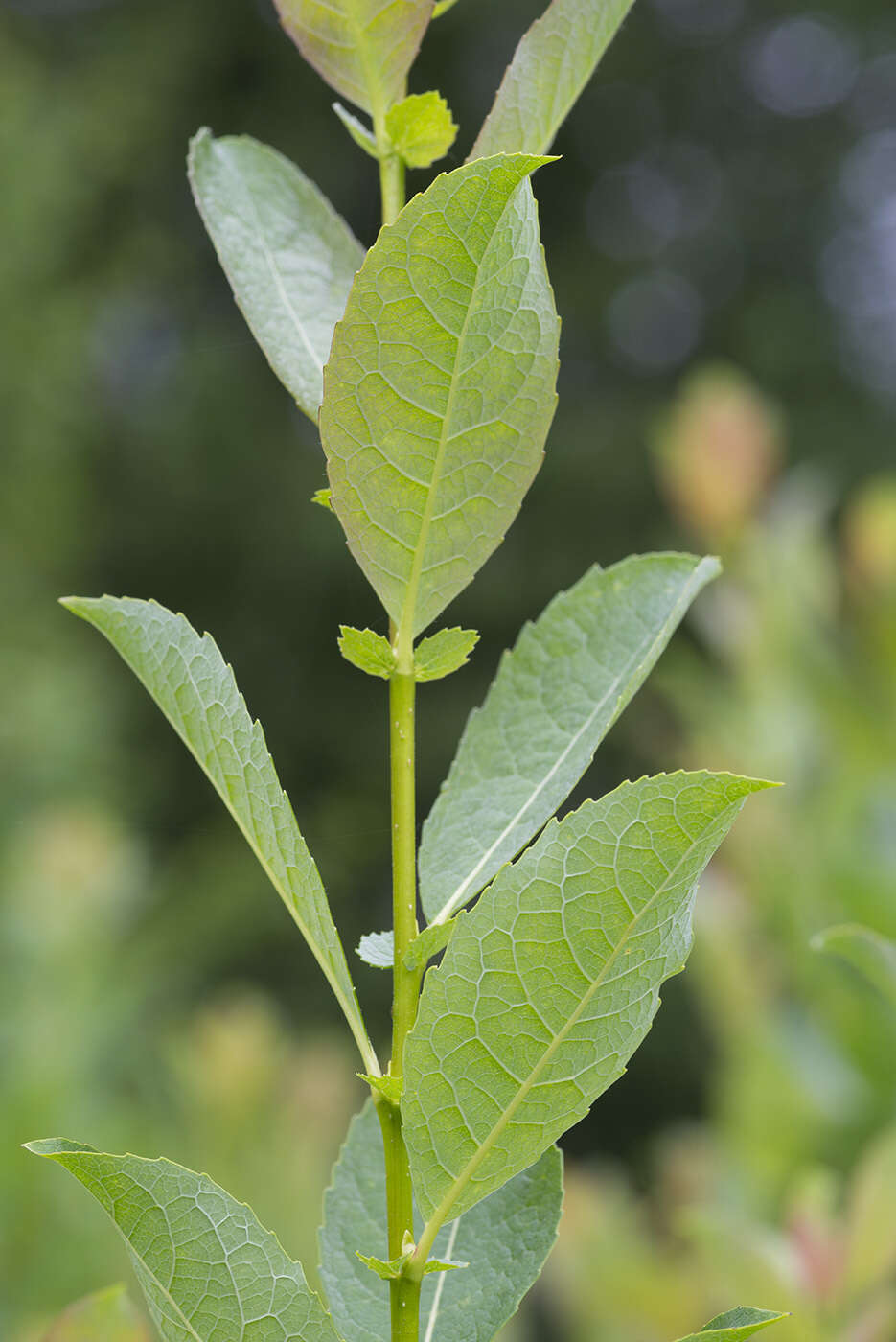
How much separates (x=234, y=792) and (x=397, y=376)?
0.12 meters

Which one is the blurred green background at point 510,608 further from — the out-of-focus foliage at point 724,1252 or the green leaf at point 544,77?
the green leaf at point 544,77

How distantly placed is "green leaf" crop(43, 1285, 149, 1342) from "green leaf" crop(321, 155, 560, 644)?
26 cm

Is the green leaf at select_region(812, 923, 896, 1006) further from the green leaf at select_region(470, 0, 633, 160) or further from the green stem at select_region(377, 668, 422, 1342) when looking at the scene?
the green leaf at select_region(470, 0, 633, 160)

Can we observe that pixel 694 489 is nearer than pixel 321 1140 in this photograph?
Yes

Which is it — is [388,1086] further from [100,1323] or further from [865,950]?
[865,950]

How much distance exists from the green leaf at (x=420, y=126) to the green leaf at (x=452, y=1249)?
1.07 ft

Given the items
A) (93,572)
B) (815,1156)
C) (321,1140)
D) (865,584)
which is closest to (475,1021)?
(815,1156)

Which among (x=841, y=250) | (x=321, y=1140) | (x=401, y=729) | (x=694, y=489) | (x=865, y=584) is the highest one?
(x=401, y=729)

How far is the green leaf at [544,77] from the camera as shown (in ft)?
1.30

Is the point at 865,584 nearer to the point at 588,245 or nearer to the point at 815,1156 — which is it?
the point at 815,1156

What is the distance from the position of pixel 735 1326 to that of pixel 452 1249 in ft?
0.38

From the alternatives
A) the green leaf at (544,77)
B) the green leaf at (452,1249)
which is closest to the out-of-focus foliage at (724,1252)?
the green leaf at (452,1249)

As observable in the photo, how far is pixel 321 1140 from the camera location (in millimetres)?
2043

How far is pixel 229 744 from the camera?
1.18 feet
